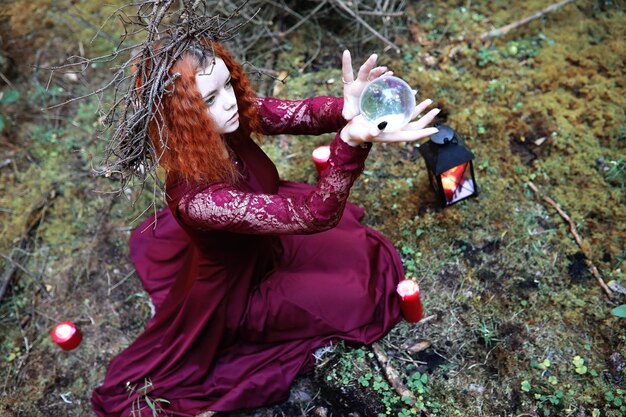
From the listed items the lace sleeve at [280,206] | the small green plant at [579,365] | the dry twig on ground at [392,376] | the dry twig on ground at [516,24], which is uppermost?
the lace sleeve at [280,206]

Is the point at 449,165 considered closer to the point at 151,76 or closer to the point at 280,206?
the point at 280,206

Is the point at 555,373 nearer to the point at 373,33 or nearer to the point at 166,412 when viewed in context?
the point at 166,412

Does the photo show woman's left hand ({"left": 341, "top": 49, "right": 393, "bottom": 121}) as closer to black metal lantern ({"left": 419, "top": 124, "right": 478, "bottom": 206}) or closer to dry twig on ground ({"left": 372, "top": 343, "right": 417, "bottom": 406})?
black metal lantern ({"left": 419, "top": 124, "right": 478, "bottom": 206})

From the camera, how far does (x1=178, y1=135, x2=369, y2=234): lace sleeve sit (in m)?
1.87

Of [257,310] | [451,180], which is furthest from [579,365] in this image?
[257,310]

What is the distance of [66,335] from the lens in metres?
2.83

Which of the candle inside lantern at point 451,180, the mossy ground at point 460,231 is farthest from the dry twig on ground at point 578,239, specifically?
the candle inside lantern at point 451,180

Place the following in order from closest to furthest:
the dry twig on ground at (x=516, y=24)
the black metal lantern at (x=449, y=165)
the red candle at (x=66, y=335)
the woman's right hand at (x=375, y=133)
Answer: the woman's right hand at (x=375, y=133), the black metal lantern at (x=449, y=165), the red candle at (x=66, y=335), the dry twig on ground at (x=516, y=24)

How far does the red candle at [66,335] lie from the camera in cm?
282

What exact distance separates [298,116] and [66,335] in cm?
169

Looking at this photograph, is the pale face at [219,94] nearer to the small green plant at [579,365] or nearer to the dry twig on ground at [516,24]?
the small green plant at [579,365]

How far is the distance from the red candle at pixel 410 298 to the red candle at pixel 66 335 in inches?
67.7

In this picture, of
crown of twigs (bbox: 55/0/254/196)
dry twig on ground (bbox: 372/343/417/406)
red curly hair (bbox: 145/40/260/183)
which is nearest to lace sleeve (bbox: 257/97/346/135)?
red curly hair (bbox: 145/40/260/183)

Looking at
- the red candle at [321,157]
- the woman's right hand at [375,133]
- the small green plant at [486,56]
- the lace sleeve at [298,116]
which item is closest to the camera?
the woman's right hand at [375,133]
